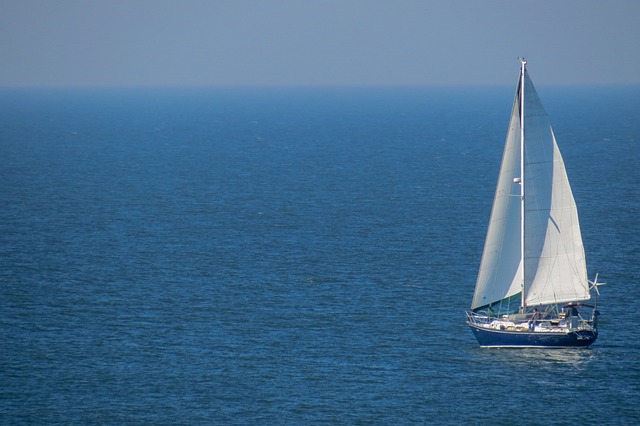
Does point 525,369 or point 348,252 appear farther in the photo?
point 348,252

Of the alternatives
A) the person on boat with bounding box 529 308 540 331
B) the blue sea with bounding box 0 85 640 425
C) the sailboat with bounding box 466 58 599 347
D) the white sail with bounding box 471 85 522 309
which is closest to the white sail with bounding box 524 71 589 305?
the sailboat with bounding box 466 58 599 347

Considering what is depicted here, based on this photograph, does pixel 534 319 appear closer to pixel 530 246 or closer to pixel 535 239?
pixel 530 246

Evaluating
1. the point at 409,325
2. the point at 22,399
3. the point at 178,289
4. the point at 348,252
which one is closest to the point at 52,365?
the point at 22,399

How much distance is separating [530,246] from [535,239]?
0.67 metres

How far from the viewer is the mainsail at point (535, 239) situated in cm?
8162

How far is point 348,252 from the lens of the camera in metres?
116

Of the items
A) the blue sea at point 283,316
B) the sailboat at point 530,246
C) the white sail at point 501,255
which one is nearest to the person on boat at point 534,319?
the sailboat at point 530,246

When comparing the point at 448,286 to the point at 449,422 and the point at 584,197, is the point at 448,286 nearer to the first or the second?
the point at 449,422

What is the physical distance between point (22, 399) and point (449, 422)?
29284 millimetres

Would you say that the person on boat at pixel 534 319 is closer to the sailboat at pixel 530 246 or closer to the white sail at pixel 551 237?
the sailboat at pixel 530 246

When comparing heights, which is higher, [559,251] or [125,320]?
[559,251]

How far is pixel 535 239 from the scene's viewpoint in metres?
82.7

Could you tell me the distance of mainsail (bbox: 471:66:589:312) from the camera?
3214 inches

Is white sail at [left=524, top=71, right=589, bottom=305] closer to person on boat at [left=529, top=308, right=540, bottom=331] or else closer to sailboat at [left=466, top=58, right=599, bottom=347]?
sailboat at [left=466, top=58, right=599, bottom=347]
